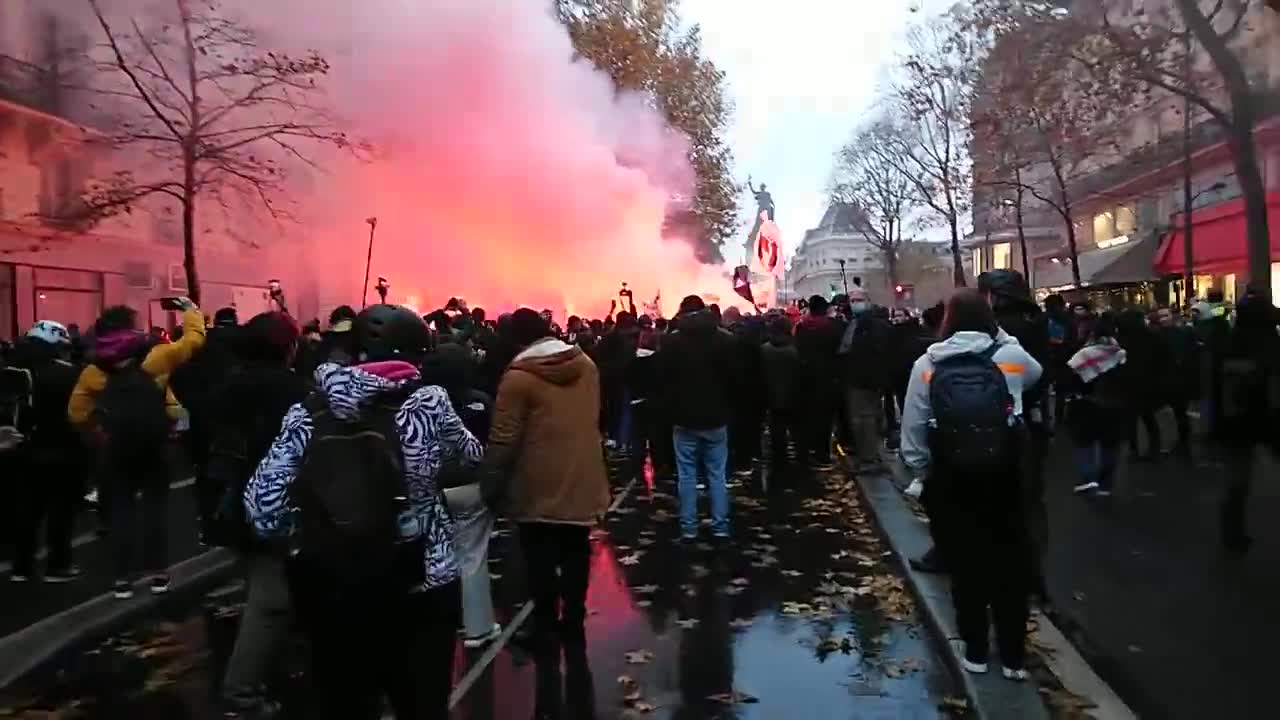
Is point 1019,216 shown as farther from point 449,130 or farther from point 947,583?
point 947,583

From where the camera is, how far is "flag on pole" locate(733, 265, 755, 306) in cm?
2352

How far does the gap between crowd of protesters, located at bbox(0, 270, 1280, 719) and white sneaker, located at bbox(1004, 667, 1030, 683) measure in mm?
12

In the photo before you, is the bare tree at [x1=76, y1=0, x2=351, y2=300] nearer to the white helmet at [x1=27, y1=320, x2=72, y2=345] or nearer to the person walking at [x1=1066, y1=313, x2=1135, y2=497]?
the white helmet at [x1=27, y1=320, x2=72, y2=345]

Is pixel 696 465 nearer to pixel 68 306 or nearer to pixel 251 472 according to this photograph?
pixel 251 472

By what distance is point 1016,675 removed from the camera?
470 centimetres

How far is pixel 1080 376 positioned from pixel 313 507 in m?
8.37

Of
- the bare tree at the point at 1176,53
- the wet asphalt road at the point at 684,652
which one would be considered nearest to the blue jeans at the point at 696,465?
the wet asphalt road at the point at 684,652

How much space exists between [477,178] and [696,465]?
45.1ft

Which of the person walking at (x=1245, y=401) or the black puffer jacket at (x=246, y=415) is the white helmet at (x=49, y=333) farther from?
the person walking at (x=1245, y=401)

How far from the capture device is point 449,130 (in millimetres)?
18828

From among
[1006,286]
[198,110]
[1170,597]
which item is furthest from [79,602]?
[198,110]

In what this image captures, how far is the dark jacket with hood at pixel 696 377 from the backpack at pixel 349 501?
182 inches

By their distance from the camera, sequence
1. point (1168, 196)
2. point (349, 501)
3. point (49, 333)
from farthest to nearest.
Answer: point (1168, 196) → point (49, 333) → point (349, 501)

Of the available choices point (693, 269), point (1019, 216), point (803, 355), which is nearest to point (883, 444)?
point (803, 355)
